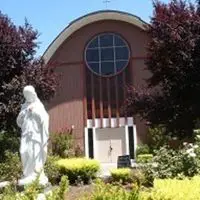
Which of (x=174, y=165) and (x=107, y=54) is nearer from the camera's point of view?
(x=174, y=165)

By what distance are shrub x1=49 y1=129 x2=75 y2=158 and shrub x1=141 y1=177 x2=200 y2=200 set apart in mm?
23203

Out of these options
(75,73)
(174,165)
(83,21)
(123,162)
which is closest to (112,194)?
(174,165)

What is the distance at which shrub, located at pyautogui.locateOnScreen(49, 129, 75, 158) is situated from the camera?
30.0m

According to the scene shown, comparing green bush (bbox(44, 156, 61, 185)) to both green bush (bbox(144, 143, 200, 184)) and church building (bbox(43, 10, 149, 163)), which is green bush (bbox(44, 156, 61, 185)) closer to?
green bush (bbox(144, 143, 200, 184))

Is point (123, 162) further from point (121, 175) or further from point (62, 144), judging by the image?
point (62, 144)

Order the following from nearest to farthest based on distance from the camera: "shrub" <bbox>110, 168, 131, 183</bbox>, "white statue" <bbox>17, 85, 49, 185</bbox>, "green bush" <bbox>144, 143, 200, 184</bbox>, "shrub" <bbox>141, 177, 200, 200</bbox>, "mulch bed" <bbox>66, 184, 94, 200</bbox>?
"shrub" <bbox>141, 177, 200, 200</bbox> → "white statue" <bbox>17, 85, 49, 185</bbox> → "green bush" <bbox>144, 143, 200, 184</bbox> → "mulch bed" <bbox>66, 184, 94, 200</bbox> → "shrub" <bbox>110, 168, 131, 183</bbox>

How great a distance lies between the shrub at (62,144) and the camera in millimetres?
30047

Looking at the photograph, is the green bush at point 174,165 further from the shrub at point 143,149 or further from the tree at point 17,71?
the shrub at point 143,149

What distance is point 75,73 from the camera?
32.2 meters

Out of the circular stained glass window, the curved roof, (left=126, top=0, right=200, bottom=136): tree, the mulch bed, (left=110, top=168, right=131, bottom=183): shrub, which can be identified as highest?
the curved roof

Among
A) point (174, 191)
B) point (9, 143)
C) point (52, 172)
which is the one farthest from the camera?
point (9, 143)

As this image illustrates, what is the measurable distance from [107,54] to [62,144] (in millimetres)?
6442

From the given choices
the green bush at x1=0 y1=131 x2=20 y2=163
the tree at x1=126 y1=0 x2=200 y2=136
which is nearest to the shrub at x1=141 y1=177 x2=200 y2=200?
the tree at x1=126 y1=0 x2=200 y2=136

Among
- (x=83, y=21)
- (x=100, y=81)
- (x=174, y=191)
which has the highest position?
(x=83, y=21)
